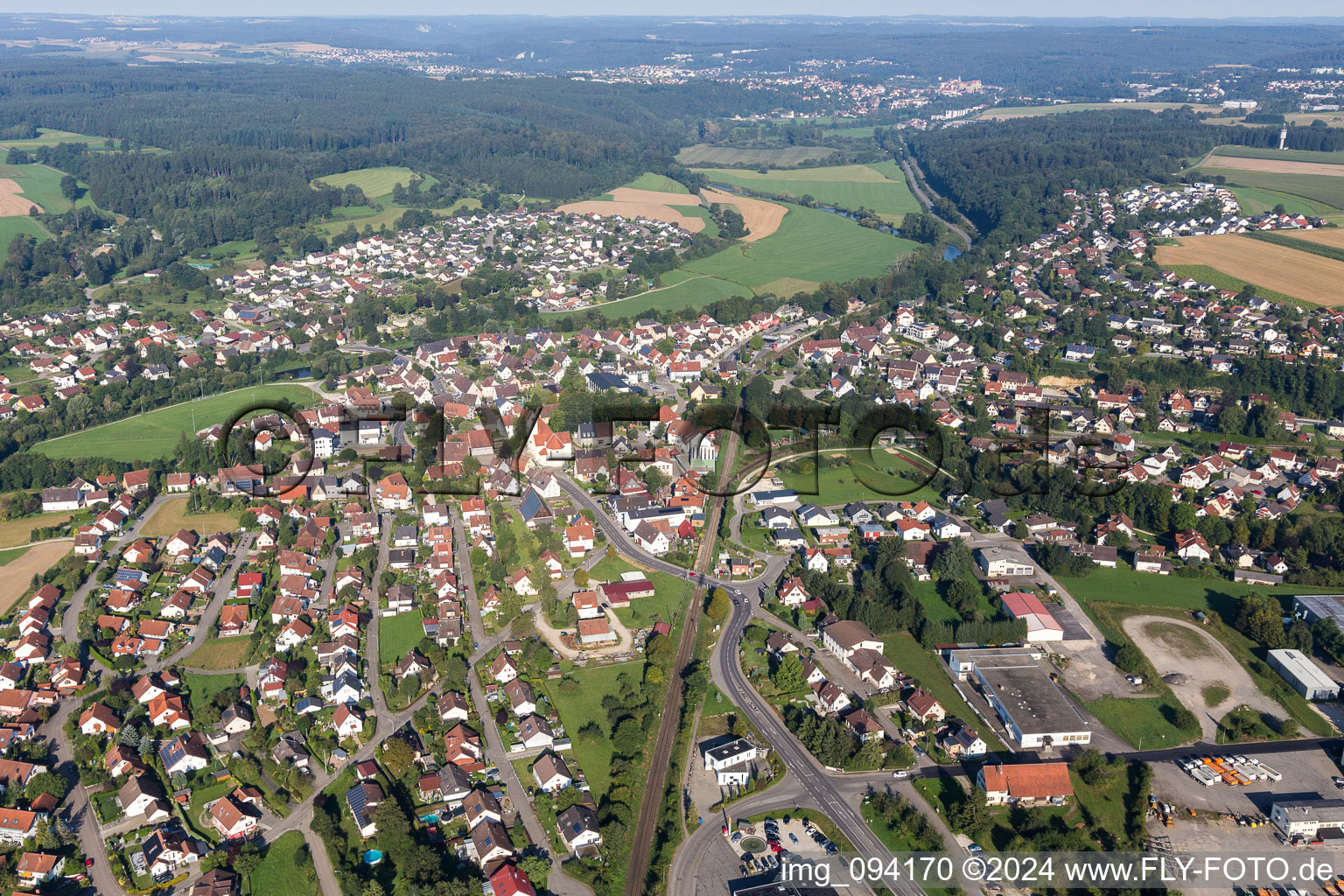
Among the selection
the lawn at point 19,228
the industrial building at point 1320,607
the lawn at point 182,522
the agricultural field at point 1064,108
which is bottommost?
the lawn at point 182,522

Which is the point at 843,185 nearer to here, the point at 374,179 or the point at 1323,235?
the point at 1323,235

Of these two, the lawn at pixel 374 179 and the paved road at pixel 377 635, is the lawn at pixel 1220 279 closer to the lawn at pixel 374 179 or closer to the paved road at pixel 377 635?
the paved road at pixel 377 635

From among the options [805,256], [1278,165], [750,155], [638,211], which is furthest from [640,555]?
[750,155]

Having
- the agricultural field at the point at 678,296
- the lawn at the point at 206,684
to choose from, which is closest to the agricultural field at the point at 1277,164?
the agricultural field at the point at 678,296

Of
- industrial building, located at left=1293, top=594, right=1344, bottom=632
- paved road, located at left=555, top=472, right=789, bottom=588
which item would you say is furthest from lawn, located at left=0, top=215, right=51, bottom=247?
industrial building, located at left=1293, top=594, right=1344, bottom=632

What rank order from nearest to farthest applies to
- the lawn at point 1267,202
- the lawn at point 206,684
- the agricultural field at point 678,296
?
the lawn at point 206,684 < the agricultural field at point 678,296 < the lawn at point 1267,202

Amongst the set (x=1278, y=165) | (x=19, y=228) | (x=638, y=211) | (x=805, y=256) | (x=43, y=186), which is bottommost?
(x=805, y=256)
